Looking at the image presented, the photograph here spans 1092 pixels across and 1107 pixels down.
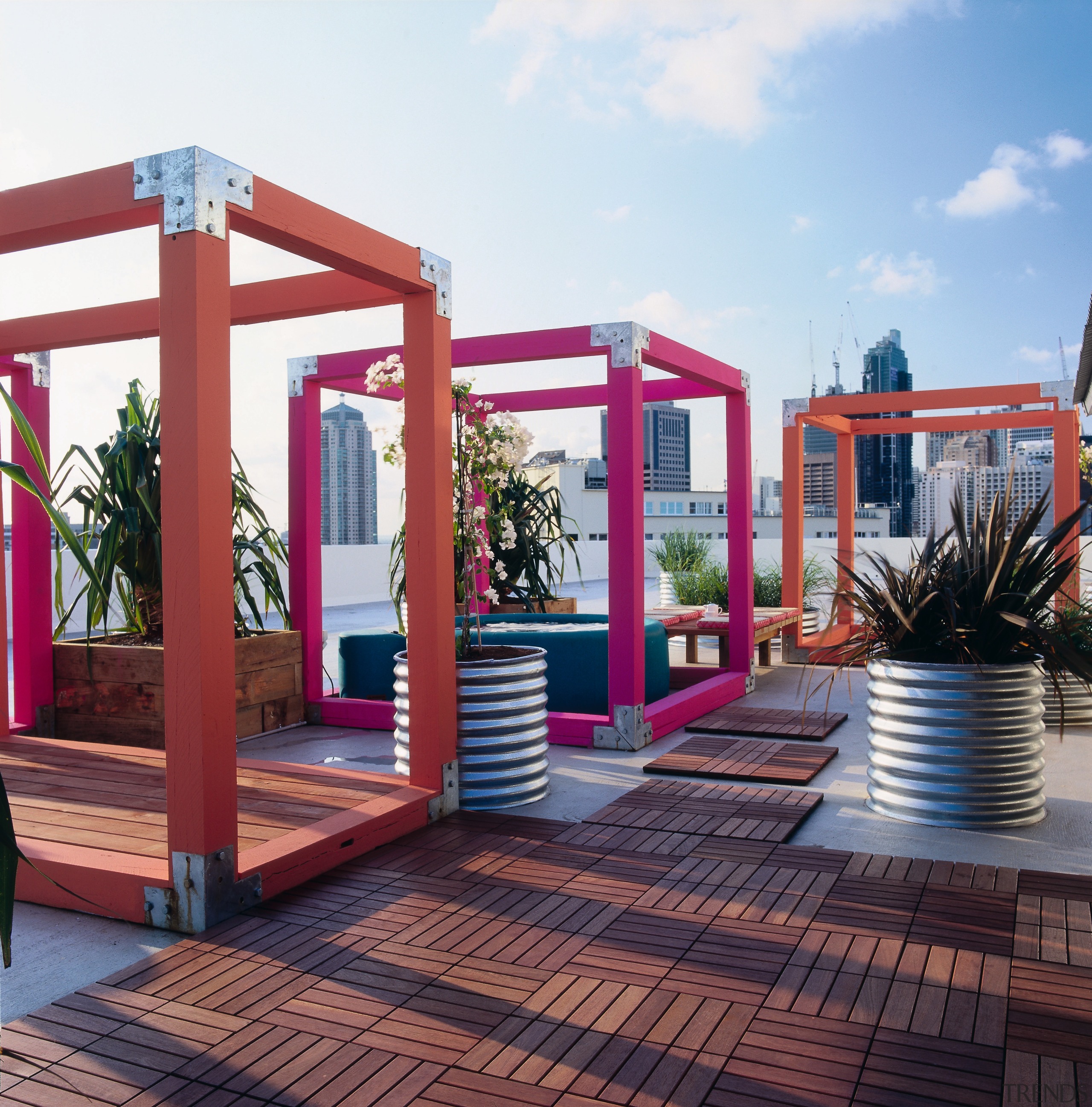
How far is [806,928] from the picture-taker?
2.43 metres

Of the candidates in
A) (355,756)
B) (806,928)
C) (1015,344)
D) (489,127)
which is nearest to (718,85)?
(489,127)

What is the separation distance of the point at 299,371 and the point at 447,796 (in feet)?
10.0

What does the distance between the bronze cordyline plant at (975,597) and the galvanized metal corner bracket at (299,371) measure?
A: 3.40 meters

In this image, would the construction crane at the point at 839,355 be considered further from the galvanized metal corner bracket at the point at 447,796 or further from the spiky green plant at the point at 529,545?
the galvanized metal corner bracket at the point at 447,796

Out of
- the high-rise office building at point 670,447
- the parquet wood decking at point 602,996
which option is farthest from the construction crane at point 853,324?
the parquet wood decking at point 602,996

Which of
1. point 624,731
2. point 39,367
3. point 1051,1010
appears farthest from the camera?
point 39,367

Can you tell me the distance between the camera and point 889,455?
45.2 metres

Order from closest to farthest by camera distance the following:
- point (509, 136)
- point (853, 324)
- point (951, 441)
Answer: point (509, 136) → point (951, 441) → point (853, 324)

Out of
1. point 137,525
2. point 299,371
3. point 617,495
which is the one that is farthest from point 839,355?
point 137,525

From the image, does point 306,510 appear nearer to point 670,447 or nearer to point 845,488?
point 845,488

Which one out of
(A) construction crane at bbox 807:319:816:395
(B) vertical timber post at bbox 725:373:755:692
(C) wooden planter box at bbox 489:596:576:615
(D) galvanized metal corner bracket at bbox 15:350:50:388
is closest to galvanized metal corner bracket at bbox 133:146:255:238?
(D) galvanized metal corner bracket at bbox 15:350:50:388

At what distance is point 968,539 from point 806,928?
1844 millimetres

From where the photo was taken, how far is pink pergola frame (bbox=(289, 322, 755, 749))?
15.4 ft

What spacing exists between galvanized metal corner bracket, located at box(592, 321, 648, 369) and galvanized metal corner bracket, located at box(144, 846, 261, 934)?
3.03 meters
